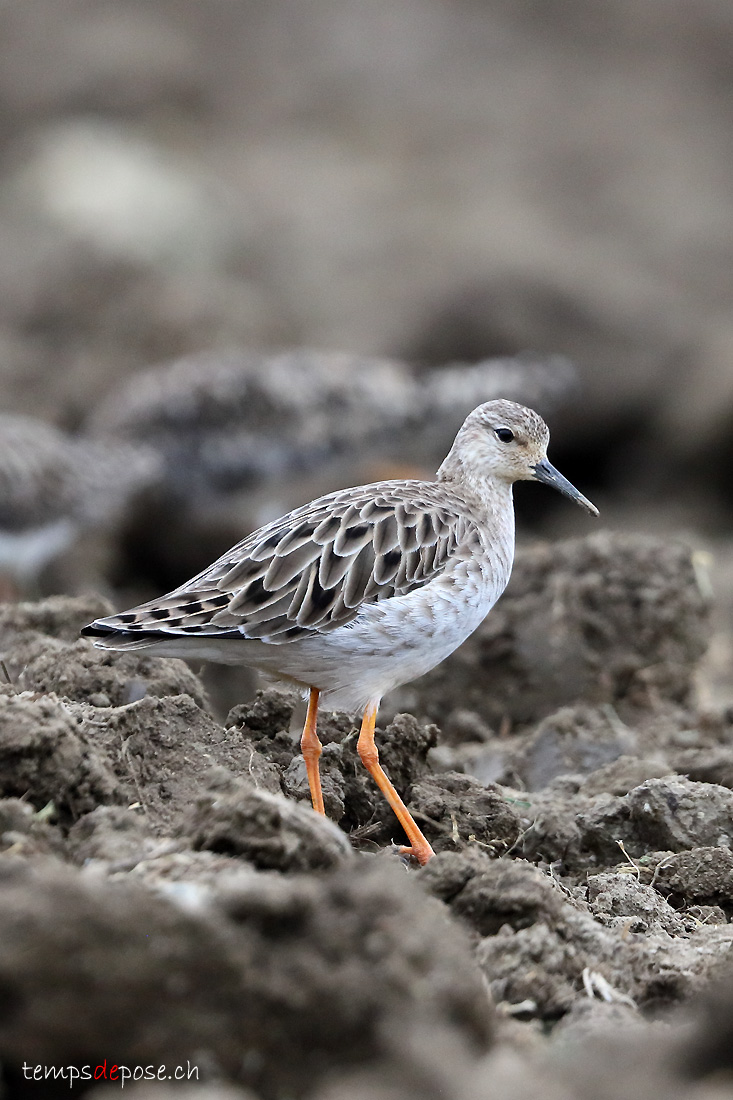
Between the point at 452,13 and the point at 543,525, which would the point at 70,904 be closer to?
the point at 543,525

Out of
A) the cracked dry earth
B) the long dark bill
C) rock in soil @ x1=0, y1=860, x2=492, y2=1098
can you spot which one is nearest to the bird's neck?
the long dark bill

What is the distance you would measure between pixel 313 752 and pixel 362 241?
17.9m

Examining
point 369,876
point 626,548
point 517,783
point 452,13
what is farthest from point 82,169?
point 369,876

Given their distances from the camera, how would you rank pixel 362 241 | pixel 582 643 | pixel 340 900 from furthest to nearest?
1. pixel 362 241
2. pixel 582 643
3. pixel 340 900

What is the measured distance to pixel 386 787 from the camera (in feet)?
17.0

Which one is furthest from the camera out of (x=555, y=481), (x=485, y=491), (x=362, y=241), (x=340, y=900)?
(x=362, y=241)

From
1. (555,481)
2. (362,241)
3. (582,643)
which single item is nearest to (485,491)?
(555,481)

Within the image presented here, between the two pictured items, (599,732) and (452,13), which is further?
(452,13)

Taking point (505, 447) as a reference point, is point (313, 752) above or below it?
below

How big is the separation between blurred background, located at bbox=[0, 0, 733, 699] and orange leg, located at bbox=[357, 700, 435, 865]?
22.6ft

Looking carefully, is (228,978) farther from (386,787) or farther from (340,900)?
(386,787)

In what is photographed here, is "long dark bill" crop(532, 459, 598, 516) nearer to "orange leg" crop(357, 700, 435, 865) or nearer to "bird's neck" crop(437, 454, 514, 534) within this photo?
"bird's neck" crop(437, 454, 514, 534)

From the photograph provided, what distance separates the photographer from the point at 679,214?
22.8 meters

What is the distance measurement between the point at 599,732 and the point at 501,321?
1046 centimetres
